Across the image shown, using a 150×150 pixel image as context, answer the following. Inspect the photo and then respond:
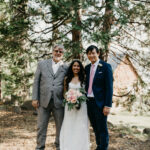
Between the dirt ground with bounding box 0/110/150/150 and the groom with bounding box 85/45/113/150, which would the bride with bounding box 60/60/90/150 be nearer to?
the groom with bounding box 85/45/113/150

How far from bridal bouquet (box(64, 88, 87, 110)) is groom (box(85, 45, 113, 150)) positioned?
20cm

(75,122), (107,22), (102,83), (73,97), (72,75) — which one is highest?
(107,22)

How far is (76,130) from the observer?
4.37m

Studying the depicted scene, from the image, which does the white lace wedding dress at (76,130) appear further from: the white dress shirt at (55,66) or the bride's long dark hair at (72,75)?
the white dress shirt at (55,66)

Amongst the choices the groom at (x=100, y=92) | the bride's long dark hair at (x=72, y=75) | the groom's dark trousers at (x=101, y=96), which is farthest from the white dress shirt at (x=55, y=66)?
the groom's dark trousers at (x=101, y=96)

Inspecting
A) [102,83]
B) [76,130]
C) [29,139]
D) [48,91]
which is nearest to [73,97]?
[48,91]

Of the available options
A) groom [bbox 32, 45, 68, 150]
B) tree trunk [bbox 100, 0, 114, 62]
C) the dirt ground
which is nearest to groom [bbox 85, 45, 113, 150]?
groom [bbox 32, 45, 68, 150]

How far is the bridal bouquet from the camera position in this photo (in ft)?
12.7

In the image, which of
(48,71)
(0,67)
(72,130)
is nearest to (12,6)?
(48,71)

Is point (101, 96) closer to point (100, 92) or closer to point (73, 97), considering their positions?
point (100, 92)

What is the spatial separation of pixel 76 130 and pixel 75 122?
18cm

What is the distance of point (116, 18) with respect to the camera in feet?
17.8

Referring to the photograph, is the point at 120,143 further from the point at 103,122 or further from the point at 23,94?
the point at 23,94

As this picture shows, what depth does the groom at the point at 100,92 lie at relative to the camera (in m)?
3.87
